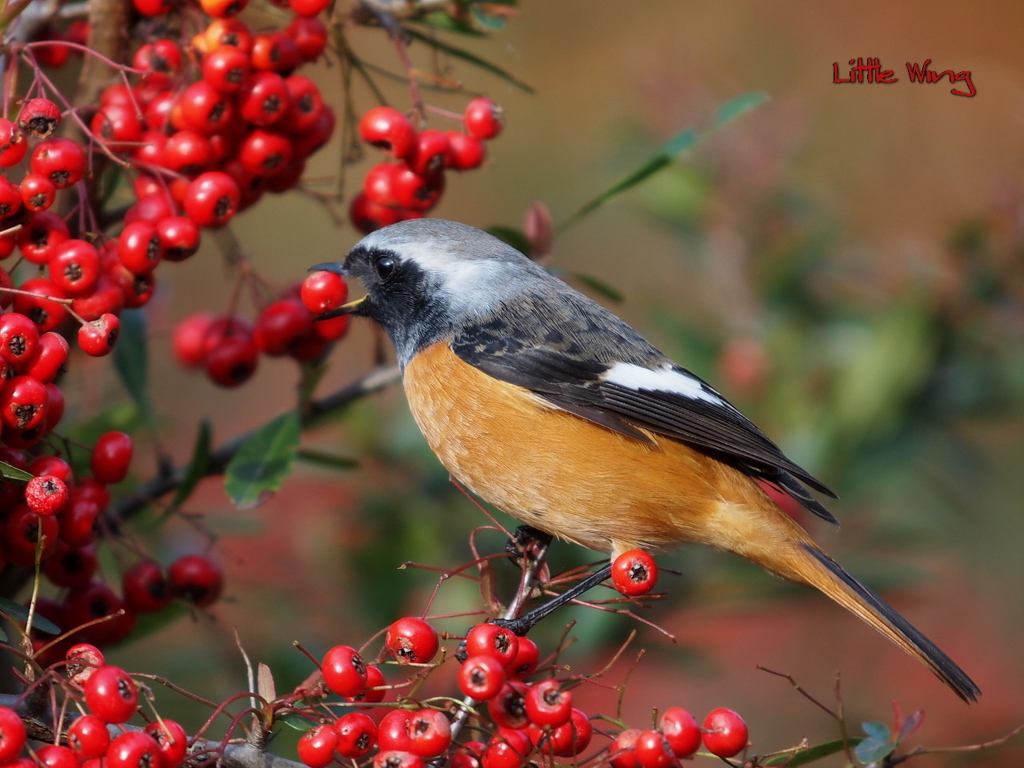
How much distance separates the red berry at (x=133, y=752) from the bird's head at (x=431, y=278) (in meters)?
1.76

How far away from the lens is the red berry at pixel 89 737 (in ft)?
5.27

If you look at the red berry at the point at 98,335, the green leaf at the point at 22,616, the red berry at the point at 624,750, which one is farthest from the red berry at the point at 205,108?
the red berry at the point at 624,750

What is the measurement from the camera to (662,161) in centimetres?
304

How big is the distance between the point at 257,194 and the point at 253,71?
1.11ft

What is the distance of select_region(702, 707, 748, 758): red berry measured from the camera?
189 cm

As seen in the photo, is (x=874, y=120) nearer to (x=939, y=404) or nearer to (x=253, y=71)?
(x=939, y=404)

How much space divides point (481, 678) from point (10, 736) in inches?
31.5

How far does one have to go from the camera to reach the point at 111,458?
7.51 ft

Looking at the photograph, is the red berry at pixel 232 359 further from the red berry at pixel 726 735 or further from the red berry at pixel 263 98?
the red berry at pixel 726 735

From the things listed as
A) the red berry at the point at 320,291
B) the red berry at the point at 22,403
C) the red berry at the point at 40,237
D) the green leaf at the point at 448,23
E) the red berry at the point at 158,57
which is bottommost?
the red berry at the point at 320,291

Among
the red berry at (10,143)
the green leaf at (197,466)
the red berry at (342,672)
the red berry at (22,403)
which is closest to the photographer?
the red berry at (342,672)

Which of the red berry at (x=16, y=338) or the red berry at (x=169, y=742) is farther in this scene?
the red berry at (x=16, y=338)

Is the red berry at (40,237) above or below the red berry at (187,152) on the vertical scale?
below

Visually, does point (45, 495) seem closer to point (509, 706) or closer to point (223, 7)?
point (509, 706)
